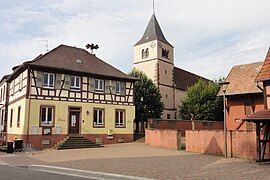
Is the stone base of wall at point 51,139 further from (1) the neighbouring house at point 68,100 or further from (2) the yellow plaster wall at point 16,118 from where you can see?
(2) the yellow plaster wall at point 16,118

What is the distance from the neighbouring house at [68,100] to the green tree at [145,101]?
522cm

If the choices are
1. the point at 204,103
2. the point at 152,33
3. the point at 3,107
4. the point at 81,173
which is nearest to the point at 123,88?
the point at 204,103

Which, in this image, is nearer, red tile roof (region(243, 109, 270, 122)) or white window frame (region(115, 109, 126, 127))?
red tile roof (region(243, 109, 270, 122))

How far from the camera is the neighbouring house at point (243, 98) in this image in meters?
27.3

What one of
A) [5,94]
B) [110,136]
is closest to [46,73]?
[110,136]

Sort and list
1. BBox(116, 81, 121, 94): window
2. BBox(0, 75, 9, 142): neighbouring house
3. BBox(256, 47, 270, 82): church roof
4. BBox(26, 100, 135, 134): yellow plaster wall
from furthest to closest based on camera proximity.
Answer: BBox(0, 75, 9, 142): neighbouring house, BBox(116, 81, 121, 94): window, BBox(26, 100, 135, 134): yellow plaster wall, BBox(256, 47, 270, 82): church roof

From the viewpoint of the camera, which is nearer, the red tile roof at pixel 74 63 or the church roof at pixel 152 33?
the red tile roof at pixel 74 63

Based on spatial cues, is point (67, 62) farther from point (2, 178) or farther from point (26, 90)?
point (2, 178)

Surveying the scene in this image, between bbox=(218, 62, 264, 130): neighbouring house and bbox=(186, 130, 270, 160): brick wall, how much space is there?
6866mm

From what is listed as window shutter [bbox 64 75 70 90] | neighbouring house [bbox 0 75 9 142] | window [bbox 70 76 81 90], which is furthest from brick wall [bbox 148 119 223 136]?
neighbouring house [bbox 0 75 9 142]

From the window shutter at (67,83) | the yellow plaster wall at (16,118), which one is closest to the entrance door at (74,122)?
the window shutter at (67,83)

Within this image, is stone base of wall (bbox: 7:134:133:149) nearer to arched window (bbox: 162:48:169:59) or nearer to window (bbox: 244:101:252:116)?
window (bbox: 244:101:252:116)

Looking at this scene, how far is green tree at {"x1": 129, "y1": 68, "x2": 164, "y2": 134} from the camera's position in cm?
3881

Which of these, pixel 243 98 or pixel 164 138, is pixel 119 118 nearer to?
pixel 164 138
